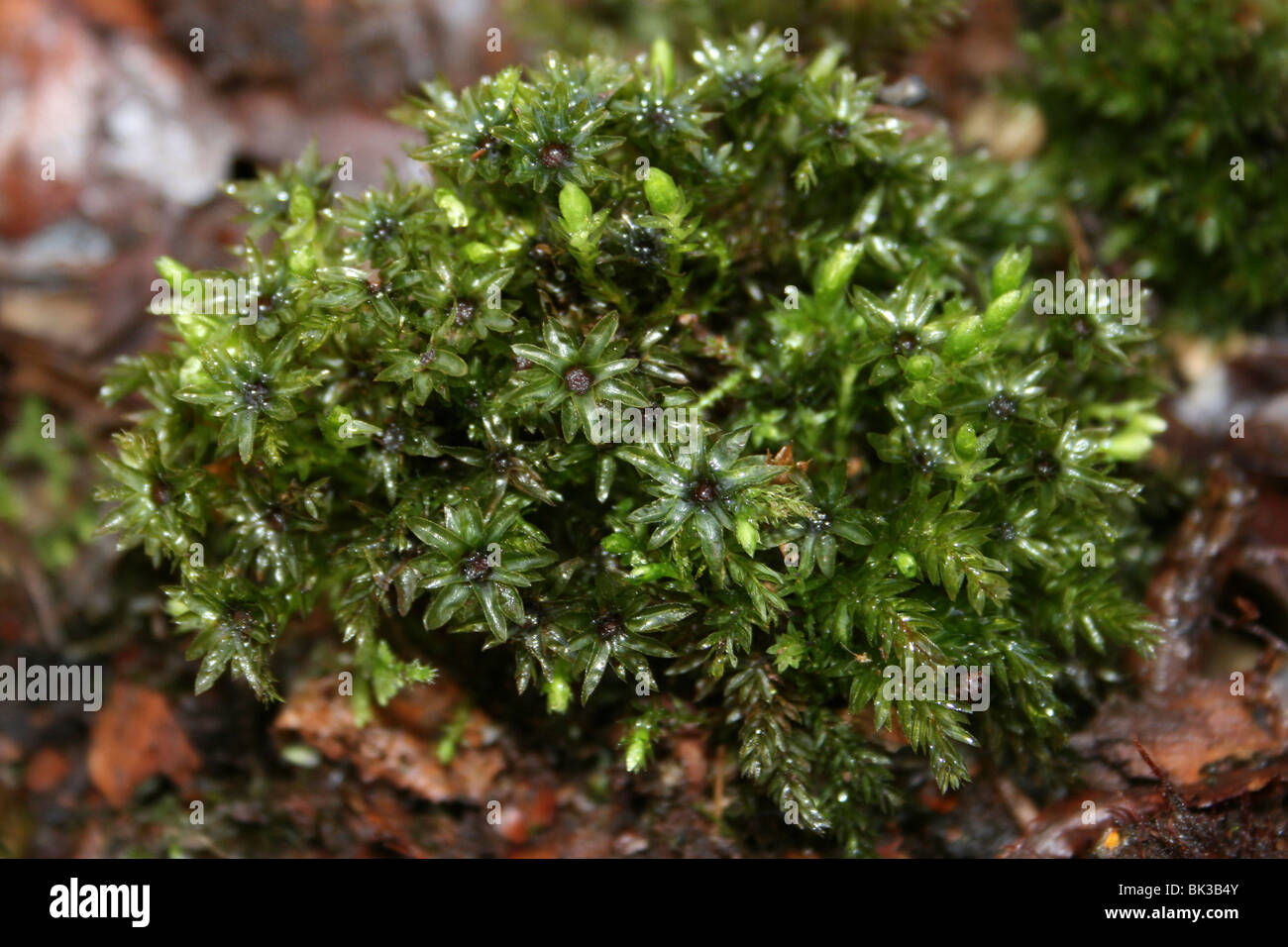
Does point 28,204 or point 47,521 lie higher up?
point 28,204

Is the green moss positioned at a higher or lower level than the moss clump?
higher

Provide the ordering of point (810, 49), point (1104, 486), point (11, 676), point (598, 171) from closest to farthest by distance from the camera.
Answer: point (598, 171) < point (1104, 486) < point (11, 676) < point (810, 49)

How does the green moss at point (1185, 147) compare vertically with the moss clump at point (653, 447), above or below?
above

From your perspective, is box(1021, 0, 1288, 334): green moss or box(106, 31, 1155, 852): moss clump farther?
box(1021, 0, 1288, 334): green moss

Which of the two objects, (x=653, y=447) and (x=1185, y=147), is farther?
(x=1185, y=147)

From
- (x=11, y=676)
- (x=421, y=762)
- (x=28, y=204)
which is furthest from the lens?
(x=28, y=204)

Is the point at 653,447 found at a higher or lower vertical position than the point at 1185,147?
lower

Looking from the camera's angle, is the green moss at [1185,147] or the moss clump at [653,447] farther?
the green moss at [1185,147]

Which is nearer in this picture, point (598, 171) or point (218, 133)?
point (598, 171)

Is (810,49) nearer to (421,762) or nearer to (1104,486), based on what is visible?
(1104,486)

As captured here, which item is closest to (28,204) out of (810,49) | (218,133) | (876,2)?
(218,133)
